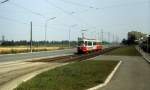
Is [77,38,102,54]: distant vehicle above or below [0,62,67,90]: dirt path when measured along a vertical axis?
above

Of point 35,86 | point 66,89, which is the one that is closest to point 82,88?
point 66,89

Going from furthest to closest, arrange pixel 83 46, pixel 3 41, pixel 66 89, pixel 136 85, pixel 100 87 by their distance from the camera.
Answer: pixel 3 41
pixel 83 46
pixel 136 85
pixel 100 87
pixel 66 89

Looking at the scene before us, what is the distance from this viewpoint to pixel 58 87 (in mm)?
15562

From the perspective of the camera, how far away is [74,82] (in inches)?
691

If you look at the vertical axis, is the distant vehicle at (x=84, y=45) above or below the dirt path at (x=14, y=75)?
above

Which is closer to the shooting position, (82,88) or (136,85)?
(82,88)

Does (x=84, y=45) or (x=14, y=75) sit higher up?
(x=84, y=45)

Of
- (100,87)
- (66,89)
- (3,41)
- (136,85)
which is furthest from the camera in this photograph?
(3,41)

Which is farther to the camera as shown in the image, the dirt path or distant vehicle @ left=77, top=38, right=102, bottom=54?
distant vehicle @ left=77, top=38, right=102, bottom=54

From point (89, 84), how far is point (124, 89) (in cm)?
183

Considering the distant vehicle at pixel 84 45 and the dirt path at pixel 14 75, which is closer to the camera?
the dirt path at pixel 14 75

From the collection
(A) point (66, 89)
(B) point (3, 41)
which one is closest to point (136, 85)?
(A) point (66, 89)

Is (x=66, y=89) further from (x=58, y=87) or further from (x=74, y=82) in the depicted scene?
(x=74, y=82)

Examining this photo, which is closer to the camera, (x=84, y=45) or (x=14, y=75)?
(x=14, y=75)
